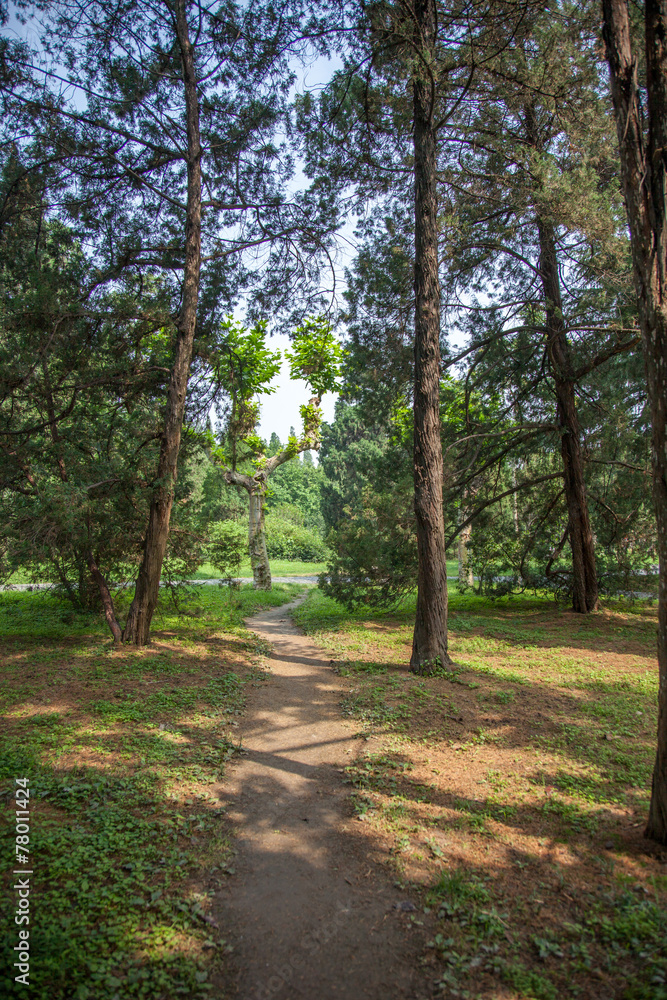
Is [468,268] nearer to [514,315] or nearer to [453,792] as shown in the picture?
[514,315]

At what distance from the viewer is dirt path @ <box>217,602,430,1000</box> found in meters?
2.67

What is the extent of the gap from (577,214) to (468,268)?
287 centimetres

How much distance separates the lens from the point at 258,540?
60.2 ft

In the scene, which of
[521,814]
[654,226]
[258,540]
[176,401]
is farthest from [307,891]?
[258,540]

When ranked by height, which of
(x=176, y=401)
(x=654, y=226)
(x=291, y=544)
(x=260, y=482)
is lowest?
(x=291, y=544)

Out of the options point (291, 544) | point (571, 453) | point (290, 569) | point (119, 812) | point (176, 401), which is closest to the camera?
point (119, 812)

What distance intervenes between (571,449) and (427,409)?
5.48 metres

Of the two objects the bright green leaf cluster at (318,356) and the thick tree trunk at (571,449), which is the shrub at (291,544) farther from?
the thick tree trunk at (571,449)

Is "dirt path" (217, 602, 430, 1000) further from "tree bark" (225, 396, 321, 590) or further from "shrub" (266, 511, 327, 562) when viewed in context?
"shrub" (266, 511, 327, 562)

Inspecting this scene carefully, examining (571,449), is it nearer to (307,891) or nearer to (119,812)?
(307,891)

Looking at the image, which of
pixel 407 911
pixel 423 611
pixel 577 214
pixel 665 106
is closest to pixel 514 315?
pixel 577 214

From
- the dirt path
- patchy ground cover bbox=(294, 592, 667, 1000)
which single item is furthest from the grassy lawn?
the dirt path

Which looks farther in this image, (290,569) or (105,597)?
(290,569)

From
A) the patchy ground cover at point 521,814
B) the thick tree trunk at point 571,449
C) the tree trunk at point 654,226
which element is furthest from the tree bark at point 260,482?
the tree trunk at point 654,226
